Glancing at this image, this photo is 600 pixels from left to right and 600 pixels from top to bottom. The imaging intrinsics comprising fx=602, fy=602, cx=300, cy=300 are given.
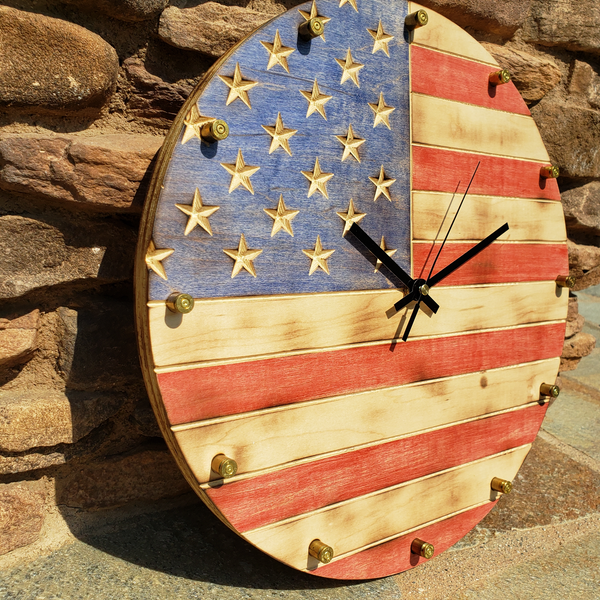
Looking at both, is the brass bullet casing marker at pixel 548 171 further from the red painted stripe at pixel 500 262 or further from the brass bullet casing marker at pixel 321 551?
the brass bullet casing marker at pixel 321 551

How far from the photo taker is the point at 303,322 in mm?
1183

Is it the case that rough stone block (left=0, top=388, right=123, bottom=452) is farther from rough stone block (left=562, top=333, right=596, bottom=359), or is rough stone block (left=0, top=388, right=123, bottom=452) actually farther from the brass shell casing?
rough stone block (left=562, top=333, right=596, bottom=359)

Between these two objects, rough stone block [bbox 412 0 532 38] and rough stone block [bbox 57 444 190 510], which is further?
rough stone block [bbox 412 0 532 38]

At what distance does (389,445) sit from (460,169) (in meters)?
0.67

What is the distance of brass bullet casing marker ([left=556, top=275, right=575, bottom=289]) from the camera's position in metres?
1.63

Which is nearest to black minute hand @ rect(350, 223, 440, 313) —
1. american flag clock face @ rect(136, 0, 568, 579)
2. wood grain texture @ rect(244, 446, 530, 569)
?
american flag clock face @ rect(136, 0, 568, 579)

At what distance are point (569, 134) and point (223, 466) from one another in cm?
154

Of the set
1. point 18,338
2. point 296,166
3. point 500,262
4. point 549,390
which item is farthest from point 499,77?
point 18,338

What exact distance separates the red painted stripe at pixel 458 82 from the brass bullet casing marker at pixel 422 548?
3.39 feet

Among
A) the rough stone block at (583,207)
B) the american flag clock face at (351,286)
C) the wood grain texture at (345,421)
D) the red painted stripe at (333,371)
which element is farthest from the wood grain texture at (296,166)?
the rough stone block at (583,207)

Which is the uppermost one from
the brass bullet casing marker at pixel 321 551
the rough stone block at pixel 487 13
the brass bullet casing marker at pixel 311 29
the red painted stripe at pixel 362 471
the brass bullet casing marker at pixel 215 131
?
the rough stone block at pixel 487 13

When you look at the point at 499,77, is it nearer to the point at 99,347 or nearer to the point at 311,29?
the point at 311,29

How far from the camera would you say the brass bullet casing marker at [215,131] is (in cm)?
104

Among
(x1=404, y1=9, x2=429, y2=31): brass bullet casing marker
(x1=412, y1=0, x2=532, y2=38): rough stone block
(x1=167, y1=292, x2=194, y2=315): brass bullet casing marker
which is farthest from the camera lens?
(x1=412, y1=0, x2=532, y2=38): rough stone block
